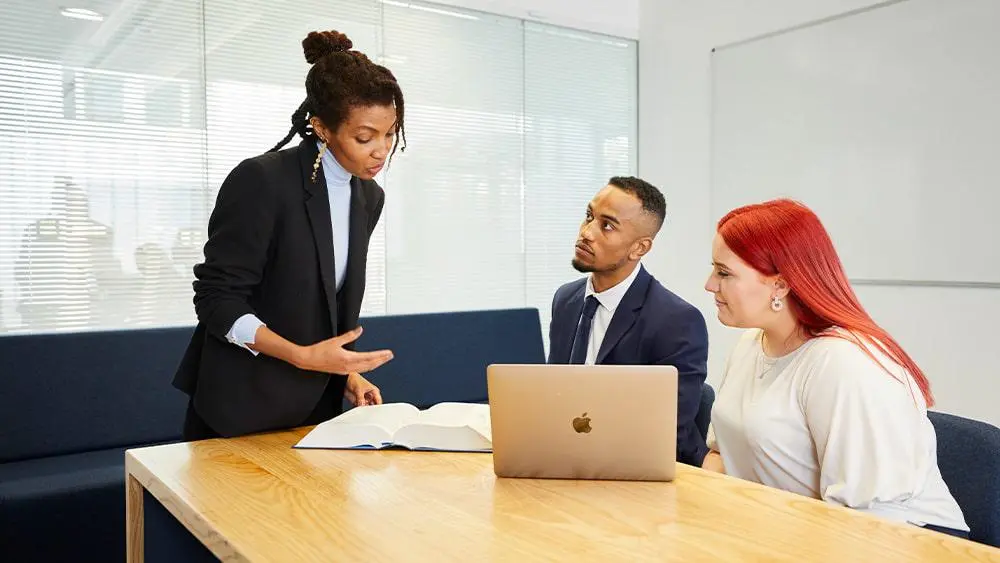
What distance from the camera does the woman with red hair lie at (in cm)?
163

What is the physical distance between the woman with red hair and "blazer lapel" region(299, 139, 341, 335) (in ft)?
2.80

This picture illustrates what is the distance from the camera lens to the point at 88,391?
3379 millimetres

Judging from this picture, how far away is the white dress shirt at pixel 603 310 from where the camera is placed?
2.54 m

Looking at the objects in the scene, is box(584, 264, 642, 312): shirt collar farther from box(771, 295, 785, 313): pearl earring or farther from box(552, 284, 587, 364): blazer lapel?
box(771, 295, 785, 313): pearl earring

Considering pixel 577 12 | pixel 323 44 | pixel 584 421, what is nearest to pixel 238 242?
pixel 323 44

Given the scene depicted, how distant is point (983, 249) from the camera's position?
3.91 meters

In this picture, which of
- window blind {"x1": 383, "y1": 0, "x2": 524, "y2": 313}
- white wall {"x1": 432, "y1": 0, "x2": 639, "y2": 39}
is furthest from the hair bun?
white wall {"x1": 432, "y1": 0, "x2": 639, "y2": 39}

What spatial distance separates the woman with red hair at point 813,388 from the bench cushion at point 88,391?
2.33 meters

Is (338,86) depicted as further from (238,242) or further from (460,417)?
(460,417)

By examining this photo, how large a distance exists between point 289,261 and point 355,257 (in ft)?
0.57

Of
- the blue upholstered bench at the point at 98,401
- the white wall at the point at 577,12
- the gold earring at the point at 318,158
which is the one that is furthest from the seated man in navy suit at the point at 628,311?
the white wall at the point at 577,12

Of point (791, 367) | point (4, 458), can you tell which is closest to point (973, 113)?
point (791, 367)

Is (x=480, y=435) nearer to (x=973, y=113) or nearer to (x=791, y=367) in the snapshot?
(x=791, y=367)

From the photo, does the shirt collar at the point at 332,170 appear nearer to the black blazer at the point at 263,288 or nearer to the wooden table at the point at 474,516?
the black blazer at the point at 263,288
